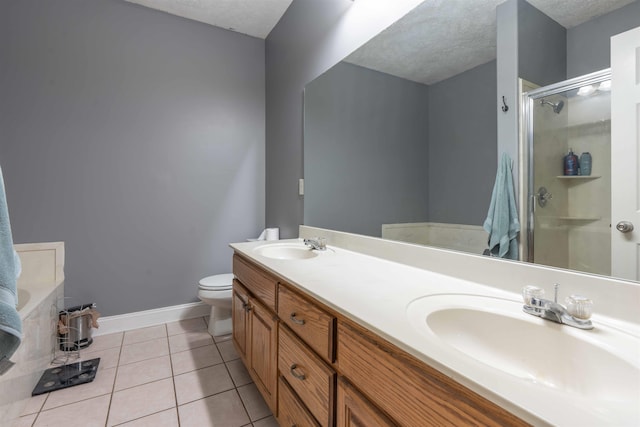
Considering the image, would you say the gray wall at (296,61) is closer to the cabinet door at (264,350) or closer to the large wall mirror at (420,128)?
the large wall mirror at (420,128)

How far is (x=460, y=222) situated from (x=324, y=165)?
1.05 metres

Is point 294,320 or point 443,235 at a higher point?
point 443,235

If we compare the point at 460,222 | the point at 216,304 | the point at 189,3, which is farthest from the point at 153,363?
the point at 189,3

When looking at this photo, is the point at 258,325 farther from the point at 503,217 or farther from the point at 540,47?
the point at 540,47

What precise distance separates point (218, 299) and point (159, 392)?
2.24ft

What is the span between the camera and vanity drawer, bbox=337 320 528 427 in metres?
0.46

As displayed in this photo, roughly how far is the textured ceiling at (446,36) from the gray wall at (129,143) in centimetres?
175

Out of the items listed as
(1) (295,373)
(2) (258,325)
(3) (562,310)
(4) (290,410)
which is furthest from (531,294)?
(2) (258,325)

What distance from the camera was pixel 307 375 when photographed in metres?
0.94

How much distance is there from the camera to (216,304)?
7.30 feet

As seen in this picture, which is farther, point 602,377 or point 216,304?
point 216,304

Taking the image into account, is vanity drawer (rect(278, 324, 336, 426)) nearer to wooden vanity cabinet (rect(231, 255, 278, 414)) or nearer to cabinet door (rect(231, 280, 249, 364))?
wooden vanity cabinet (rect(231, 255, 278, 414))

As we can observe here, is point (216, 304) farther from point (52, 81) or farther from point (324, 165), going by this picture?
point (52, 81)

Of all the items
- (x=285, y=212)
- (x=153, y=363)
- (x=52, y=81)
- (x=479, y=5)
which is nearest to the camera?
(x=479, y=5)
